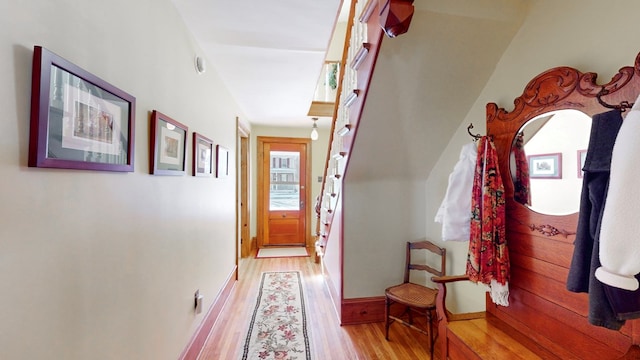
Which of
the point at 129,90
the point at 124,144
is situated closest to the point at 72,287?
the point at 124,144

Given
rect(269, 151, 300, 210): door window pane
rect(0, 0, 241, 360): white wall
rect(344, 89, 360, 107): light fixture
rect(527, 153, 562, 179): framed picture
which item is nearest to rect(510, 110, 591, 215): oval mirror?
rect(527, 153, 562, 179): framed picture

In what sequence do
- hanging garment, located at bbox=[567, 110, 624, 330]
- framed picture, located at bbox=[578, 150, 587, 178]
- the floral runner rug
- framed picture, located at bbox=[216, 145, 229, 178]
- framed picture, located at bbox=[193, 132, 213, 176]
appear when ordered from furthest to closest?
framed picture, located at bbox=[216, 145, 229, 178] < the floral runner rug < framed picture, located at bbox=[193, 132, 213, 176] < framed picture, located at bbox=[578, 150, 587, 178] < hanging garment, located at bbox=[567, 110, 624, 330]

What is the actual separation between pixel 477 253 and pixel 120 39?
197 centimetres

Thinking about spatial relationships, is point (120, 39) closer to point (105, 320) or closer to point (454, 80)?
point (105, 320)

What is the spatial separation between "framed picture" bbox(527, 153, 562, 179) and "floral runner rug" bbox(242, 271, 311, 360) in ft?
6.21

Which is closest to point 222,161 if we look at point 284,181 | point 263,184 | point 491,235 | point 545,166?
point 263,184

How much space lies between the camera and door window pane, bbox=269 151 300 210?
4.88 m

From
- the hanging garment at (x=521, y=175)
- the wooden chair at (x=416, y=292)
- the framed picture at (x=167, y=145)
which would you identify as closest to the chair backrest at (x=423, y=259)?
the wooden chair at (x=416, y=292)

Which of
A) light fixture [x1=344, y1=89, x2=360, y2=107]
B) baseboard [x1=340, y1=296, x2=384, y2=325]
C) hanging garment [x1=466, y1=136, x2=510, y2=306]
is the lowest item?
baseboard [x1=340, y1=296, x2=384, y2=325]

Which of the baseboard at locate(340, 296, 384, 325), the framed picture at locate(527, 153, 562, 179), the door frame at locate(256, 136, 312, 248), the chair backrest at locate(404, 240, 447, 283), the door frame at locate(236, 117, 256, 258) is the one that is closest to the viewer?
the framed picture at locate(527, 153, 562, 179)

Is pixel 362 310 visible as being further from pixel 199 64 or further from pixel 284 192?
pixel 284 192

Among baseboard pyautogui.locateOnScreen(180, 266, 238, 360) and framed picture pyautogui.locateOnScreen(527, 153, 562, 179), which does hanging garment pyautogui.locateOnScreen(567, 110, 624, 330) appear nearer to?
framed picture pyautogui.locateOnScreen(527, 153, 562, 179)

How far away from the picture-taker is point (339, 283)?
2426mm

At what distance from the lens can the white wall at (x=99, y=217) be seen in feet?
2.15
